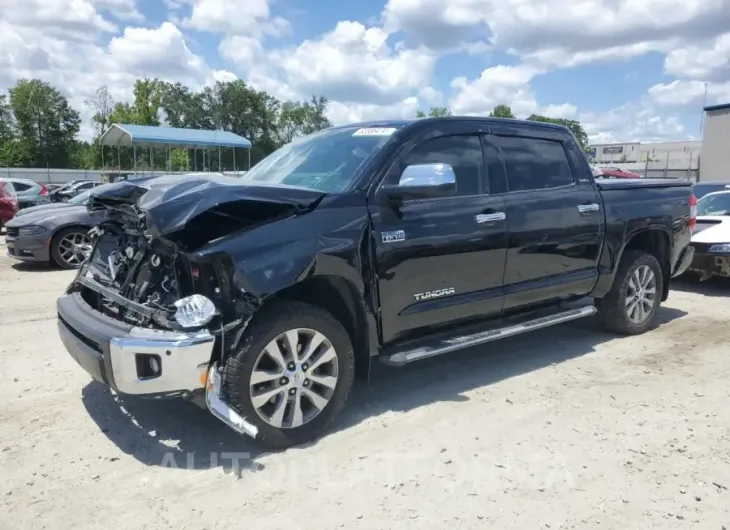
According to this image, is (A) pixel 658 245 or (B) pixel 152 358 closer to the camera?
(B) pixel 152 358

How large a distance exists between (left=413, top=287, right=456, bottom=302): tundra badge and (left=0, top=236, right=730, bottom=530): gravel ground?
76 centimetres

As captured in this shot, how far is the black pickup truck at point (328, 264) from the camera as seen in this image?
3367 mm

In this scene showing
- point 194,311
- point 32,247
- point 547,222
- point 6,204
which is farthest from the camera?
point 6,204

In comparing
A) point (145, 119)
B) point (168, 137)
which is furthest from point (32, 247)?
point (145, 119)

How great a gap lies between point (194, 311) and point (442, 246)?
174 cm

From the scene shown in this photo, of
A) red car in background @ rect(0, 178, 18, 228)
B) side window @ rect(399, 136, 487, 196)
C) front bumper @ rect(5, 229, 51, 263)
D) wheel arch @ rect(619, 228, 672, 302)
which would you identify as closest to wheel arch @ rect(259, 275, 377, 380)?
side window @ rect(399, 136, 487, 196)

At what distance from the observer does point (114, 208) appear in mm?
4074

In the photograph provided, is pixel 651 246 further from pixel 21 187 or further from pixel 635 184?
pixel 21 187

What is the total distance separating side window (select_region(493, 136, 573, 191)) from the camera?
16.1ft

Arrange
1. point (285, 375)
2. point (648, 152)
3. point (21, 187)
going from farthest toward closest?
point (648, 152), point (21, 187), point (285, 375)

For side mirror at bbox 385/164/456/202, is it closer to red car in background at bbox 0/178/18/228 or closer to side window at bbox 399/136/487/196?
side window at bbox 399/136/487/196

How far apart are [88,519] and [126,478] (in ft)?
1.26

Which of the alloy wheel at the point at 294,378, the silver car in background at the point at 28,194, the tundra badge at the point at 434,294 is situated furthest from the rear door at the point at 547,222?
the silver car in background at the point at 28,194

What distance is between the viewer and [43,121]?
218ft
